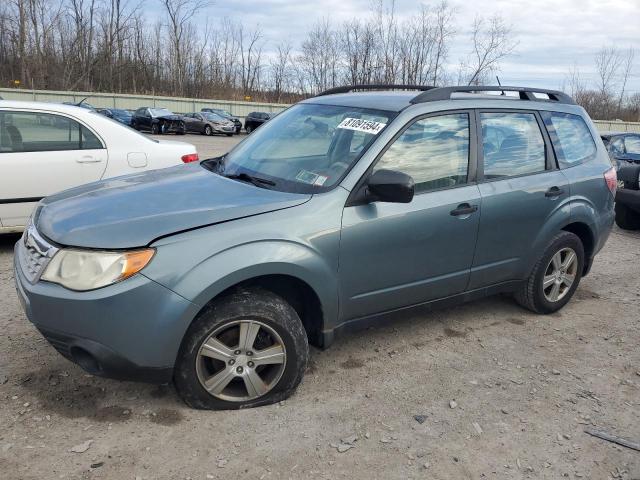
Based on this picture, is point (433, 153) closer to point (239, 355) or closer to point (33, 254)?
point (239, 355)

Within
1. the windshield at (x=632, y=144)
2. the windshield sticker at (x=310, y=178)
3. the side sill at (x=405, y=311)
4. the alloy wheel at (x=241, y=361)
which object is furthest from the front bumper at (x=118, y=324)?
the windshield at (x=632, y=144)

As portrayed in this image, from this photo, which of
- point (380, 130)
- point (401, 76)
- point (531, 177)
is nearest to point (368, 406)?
point (380, 130)

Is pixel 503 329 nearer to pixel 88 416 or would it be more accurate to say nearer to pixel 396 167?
pixel 396 167

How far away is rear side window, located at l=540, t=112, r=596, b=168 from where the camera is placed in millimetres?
4398

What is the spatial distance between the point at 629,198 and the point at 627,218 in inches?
18.2

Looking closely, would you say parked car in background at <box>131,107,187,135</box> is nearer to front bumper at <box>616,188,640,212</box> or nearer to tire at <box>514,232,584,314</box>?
front bumper at <box>616,188,640,212</box>

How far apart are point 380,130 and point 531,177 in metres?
1.43

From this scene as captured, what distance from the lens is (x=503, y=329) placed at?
4344 millimetres

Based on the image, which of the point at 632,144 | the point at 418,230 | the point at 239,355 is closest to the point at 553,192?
the point at 418,230

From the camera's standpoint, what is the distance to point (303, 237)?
3018 millimetres

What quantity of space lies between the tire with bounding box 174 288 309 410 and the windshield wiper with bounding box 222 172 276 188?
27.5 inches

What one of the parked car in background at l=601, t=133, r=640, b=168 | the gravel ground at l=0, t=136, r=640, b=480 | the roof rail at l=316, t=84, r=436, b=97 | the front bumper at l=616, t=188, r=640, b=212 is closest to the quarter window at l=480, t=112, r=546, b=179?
the roof rail at l=316, t=84, r=436, b=97

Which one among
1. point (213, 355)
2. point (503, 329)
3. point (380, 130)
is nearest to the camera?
point (213, 355)

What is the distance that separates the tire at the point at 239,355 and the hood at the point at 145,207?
476 millimetres
